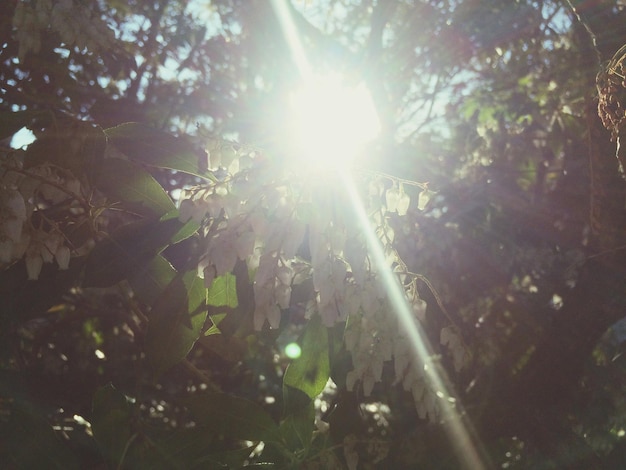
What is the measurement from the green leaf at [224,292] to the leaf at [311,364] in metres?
0.18

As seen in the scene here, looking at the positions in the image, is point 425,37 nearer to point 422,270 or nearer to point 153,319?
point 422,270

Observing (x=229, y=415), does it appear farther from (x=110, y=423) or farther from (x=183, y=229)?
(x=183, y=229)

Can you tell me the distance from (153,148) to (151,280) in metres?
0.28

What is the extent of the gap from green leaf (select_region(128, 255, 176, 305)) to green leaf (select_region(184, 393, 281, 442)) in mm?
237

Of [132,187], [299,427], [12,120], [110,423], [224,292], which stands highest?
[12,120]

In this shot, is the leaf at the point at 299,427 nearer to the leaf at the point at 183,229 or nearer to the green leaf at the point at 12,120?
the leaf at the point at 183,229

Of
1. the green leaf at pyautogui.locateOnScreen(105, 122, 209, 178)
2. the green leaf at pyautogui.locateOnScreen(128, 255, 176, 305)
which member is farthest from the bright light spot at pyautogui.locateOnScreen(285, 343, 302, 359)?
the green leaf at pyautogui.locateOnScreen(105, 122, 209, 178)

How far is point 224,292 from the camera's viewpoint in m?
1.17

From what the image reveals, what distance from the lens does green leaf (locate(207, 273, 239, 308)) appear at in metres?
1.16

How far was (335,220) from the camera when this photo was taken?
107 centimetres

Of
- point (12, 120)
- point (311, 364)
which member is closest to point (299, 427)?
point (311, 364)

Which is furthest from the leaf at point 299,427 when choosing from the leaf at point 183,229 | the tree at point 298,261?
the leaf at point 183,229

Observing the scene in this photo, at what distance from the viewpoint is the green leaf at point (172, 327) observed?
3.64 feet

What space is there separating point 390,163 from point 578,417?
1753 mm
